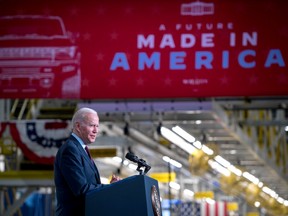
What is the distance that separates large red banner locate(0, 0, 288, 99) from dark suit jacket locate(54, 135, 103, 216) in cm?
641

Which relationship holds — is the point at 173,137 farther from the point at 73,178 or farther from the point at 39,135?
the point at 73,178

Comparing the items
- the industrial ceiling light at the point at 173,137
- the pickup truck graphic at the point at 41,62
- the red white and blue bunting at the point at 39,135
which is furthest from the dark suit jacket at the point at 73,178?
the industrial ceiling light at the point at 173,137

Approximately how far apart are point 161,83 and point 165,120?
466 cm

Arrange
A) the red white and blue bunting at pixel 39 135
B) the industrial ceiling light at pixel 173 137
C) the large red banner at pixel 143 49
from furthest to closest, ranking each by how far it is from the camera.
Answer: the industrial ceiling light at pixel 173 137
the red white and blue bunting at pixel 39 135
the large red banner at pixel 143 49

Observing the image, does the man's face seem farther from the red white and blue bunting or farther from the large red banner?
the red white and blue bunting

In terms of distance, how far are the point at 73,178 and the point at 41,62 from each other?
709 centimetres

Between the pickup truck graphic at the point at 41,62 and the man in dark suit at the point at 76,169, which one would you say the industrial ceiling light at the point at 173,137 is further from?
the man in dark suit at the point at 76,169

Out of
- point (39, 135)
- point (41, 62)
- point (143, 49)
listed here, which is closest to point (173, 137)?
point (39, 135)

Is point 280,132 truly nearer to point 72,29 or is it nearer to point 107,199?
point 72,29

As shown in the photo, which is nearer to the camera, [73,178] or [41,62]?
[73,178]

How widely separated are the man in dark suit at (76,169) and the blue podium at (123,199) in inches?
3.4

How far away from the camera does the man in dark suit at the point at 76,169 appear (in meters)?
5.51

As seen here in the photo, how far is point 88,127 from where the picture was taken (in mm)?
5637

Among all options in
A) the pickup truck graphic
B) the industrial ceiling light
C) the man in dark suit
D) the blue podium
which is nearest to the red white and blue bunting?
the industrial ceiling light
